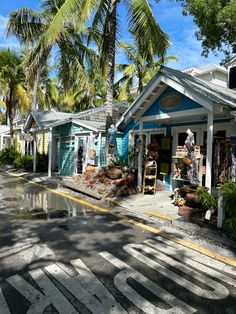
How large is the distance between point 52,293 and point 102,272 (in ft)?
2.92

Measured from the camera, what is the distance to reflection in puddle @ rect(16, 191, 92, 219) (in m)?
7.76

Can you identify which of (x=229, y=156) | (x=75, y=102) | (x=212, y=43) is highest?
(x=75, y=102)

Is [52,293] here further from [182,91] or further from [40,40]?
[40,40]

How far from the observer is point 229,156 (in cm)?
815

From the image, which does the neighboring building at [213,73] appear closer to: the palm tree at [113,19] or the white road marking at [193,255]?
the palm tree at [113,19]

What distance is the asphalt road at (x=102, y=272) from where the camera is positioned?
3445 mm

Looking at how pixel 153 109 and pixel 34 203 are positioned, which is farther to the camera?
pixel 153 109

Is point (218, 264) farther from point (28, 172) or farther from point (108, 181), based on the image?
point (28, 172)

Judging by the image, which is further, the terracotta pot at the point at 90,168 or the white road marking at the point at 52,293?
the terracotta pot at the point at 90,168

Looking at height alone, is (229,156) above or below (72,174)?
above

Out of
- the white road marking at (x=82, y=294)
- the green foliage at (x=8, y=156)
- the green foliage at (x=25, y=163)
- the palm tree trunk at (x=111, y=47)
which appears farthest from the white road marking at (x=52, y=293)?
the green foliage at (x=8, y=156)

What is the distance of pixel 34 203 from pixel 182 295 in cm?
668

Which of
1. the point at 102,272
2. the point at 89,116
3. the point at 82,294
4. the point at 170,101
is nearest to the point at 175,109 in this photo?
the point at 170,101

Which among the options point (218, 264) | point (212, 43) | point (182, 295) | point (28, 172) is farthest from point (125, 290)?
point (28, 172)
